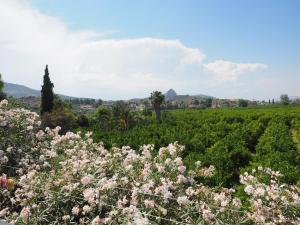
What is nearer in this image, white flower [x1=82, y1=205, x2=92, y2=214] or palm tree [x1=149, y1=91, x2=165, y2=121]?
white flower [x1=82, y1=205, x2=92, y2=214]

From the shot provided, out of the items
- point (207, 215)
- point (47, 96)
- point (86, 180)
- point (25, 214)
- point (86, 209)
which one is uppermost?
point (47, 96)

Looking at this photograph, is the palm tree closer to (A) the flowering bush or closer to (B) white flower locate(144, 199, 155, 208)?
(A) the flowering bush

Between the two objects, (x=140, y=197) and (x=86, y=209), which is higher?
(x=140, y=197)

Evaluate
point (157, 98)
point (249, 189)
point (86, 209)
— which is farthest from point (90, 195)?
point (157, 98)

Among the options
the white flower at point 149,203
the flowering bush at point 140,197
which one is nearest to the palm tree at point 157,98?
the flowering bush at point 140,197

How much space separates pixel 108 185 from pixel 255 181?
2.27 metres

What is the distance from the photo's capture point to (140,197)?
18.9ft

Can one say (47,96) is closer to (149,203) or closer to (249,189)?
(149,203)

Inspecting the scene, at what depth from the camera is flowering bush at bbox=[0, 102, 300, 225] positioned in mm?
5227

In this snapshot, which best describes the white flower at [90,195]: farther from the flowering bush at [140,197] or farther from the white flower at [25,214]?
the white flower at [25,214]

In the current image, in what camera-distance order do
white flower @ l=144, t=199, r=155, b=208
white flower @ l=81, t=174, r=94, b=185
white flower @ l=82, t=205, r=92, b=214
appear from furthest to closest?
white flower @ l=81, t=174, r=94, b=185 < white flower @ l=82, t=205, r=92, b=214 < white flower @ l=144, t=199, r=155, b=208

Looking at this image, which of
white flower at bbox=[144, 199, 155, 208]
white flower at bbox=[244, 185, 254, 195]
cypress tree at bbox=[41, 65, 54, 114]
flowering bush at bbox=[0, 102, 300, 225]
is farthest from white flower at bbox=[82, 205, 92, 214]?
cypress tree at bbox=[41, 65, 54, 114]

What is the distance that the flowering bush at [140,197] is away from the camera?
17.1 feet

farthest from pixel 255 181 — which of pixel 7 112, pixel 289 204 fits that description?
pixel 7 112
